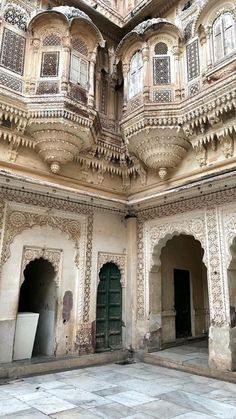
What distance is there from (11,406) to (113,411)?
133 cm

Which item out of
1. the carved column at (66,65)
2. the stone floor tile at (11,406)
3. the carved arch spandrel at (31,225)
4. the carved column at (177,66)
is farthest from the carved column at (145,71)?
the stone floor tile at (11,406)

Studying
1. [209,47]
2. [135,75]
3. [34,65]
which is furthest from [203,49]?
[34,65]

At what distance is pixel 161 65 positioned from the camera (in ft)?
24.9

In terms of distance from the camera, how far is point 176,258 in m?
9.11

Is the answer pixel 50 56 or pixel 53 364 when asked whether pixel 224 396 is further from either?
pixel 50 56

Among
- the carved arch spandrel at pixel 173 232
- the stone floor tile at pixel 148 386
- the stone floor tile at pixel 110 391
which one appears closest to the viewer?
the stone floor tile at pixel 110 391

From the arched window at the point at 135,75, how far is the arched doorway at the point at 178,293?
12.3ft

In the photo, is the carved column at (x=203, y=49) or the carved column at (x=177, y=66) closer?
the carved column at (x=203, y=49)

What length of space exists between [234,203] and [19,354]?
5.05 metres

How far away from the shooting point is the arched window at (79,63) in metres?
7.44

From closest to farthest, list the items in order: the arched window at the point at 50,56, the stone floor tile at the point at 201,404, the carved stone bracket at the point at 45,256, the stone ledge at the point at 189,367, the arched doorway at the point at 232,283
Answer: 1. the stone floor tile at the point at 201,404
2. the stone ledge at the point at 189,367
3. the arched doorway at the point at 232,283
4. the carved stone bracket at the point at 45,256
5. the arched window at the point at 50,56

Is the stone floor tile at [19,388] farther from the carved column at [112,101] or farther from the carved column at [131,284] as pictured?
the carved column at [112,101]

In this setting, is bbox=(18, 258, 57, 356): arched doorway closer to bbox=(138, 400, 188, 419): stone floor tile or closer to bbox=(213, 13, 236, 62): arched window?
bbox=(138, 400, 188, 419): stone floor tile

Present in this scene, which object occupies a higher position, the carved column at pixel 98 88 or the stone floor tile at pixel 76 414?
the carved column at pixel 98 88
